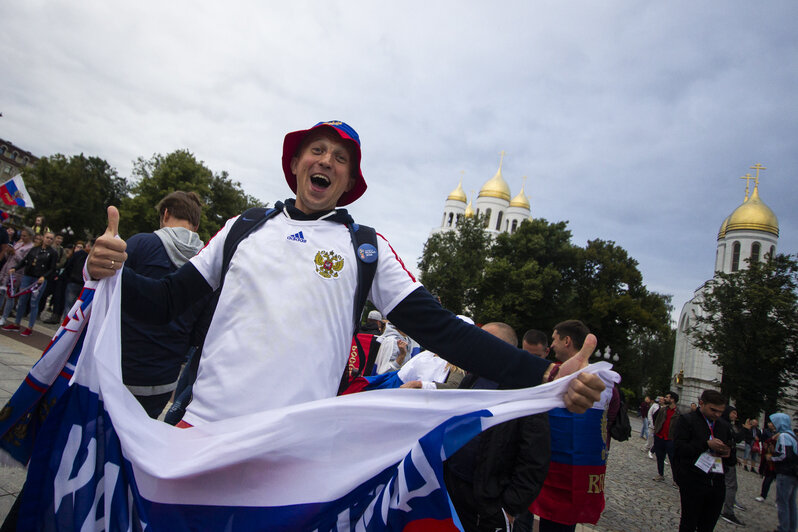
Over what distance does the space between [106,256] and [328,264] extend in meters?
0.82

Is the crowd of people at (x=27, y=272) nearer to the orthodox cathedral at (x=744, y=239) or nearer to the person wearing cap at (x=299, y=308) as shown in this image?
the person wearing cap at (x=299, y=308)

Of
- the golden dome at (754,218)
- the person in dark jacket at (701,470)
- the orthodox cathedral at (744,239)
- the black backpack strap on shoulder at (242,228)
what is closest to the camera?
the black backpack strap on shoulder at (242,228)

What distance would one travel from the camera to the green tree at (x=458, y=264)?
40.5 m

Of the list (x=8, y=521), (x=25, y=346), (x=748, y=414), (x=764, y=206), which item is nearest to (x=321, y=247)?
(x=8, y=521)

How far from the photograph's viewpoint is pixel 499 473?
3.10m

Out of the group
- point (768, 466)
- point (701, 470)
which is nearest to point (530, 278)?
point (768, 466)

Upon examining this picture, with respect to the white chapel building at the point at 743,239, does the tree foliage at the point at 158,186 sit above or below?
below

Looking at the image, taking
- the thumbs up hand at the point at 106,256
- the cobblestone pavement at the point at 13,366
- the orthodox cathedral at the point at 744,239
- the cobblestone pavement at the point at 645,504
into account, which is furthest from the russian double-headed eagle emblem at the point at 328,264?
the orthodox cathedral at the point at 744,239

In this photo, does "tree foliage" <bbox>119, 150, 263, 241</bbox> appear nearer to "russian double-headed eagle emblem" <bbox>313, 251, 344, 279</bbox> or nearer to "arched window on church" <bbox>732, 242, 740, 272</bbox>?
"russian double-headed eagle emblem" <bbox>313, 251, 344, 279</bbox>

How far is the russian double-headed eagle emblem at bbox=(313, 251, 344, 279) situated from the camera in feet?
5.98

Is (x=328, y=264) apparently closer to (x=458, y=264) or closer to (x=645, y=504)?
(x=645, y=504)

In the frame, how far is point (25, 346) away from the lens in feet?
24.9

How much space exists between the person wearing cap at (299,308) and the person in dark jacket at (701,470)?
494 centimetres

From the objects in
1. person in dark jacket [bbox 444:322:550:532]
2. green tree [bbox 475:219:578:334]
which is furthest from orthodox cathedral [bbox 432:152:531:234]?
person in dark jacket [bbox 444:322:550:532]
